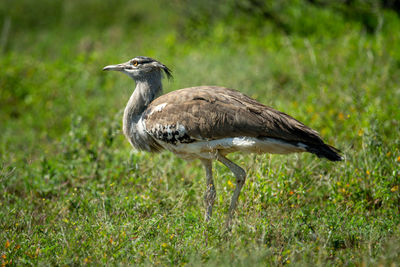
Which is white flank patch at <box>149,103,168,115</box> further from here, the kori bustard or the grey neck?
the grey neck

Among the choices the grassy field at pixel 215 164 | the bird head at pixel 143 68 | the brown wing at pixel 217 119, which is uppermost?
the bird head at pixel 143 68

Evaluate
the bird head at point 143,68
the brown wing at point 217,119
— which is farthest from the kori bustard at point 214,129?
the bird head at point 143,68

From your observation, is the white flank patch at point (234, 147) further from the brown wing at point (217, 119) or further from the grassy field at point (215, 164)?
the grassy field at point (215, 164)

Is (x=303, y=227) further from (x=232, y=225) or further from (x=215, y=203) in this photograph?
(x=215, y=203)

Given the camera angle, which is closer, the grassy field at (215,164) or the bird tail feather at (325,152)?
the grassy field at (215,164)

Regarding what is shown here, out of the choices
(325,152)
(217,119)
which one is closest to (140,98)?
(217,119)

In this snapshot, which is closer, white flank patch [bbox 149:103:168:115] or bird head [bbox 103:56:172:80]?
white flank patch [bbox 149:103:168:115]

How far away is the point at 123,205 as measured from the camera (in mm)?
3518

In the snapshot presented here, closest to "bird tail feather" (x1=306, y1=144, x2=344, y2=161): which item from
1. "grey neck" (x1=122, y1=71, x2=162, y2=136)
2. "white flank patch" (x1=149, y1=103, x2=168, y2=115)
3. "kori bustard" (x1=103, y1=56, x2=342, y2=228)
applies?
"kori bustard" (x1=103, y1=56, x2=342, y2=228)

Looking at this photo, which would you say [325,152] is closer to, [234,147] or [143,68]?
[234,147]

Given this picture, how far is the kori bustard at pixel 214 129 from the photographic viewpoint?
3.15m

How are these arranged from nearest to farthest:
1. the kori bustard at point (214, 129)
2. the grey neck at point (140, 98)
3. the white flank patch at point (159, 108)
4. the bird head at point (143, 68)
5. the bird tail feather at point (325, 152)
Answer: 1. the bird tail feather at point (325, 152)
2. the kori bustard at point (214, 129)
3. the white flank patch at point (159, 108)
4. the grey neck at point (140, 98)
5. the bird head at point (143, 68)

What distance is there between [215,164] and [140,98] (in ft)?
2.82

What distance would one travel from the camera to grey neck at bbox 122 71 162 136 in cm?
375
